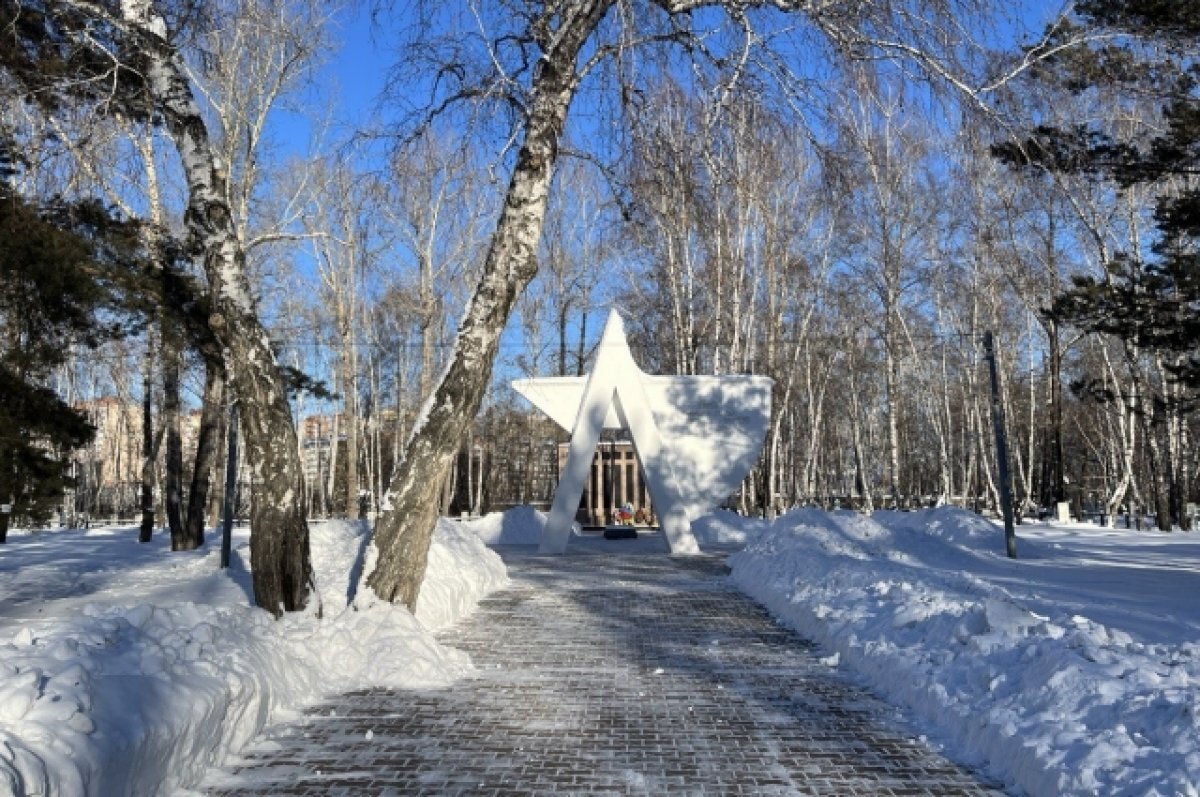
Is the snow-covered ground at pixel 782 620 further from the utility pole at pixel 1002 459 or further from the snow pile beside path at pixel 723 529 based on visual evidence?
the snow pile beside path at pixel 723 529

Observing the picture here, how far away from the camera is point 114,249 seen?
11.5m

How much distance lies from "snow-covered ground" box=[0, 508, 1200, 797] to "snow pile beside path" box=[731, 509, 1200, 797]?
2cm

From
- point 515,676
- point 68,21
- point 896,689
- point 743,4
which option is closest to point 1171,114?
point 743,4

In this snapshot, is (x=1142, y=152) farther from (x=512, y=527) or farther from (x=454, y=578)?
(x=512, y=527)

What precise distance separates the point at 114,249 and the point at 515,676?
318 inches

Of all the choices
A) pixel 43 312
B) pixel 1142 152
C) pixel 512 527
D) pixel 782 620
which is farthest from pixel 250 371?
pixel 512 527

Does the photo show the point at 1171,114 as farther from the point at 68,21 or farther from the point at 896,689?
the point at 68,21

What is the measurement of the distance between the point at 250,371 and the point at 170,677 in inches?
126

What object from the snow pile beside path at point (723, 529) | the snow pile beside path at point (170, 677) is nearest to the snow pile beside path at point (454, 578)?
the snow pile beside path at point (170, 677)

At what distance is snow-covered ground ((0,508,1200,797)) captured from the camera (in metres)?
3.82

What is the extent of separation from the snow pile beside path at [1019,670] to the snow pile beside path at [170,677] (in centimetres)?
345

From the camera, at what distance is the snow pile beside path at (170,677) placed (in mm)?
3553

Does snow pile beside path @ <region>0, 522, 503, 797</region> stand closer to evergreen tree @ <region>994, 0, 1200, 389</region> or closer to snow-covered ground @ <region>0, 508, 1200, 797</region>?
snow-covered ground @ <region>0, 508, 1200, 797</region>

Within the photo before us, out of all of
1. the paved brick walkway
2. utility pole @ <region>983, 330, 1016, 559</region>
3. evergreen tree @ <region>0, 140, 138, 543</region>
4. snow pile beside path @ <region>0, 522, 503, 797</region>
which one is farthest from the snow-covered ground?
utility pole @ <region>983, 330, 1016, 559</region>
